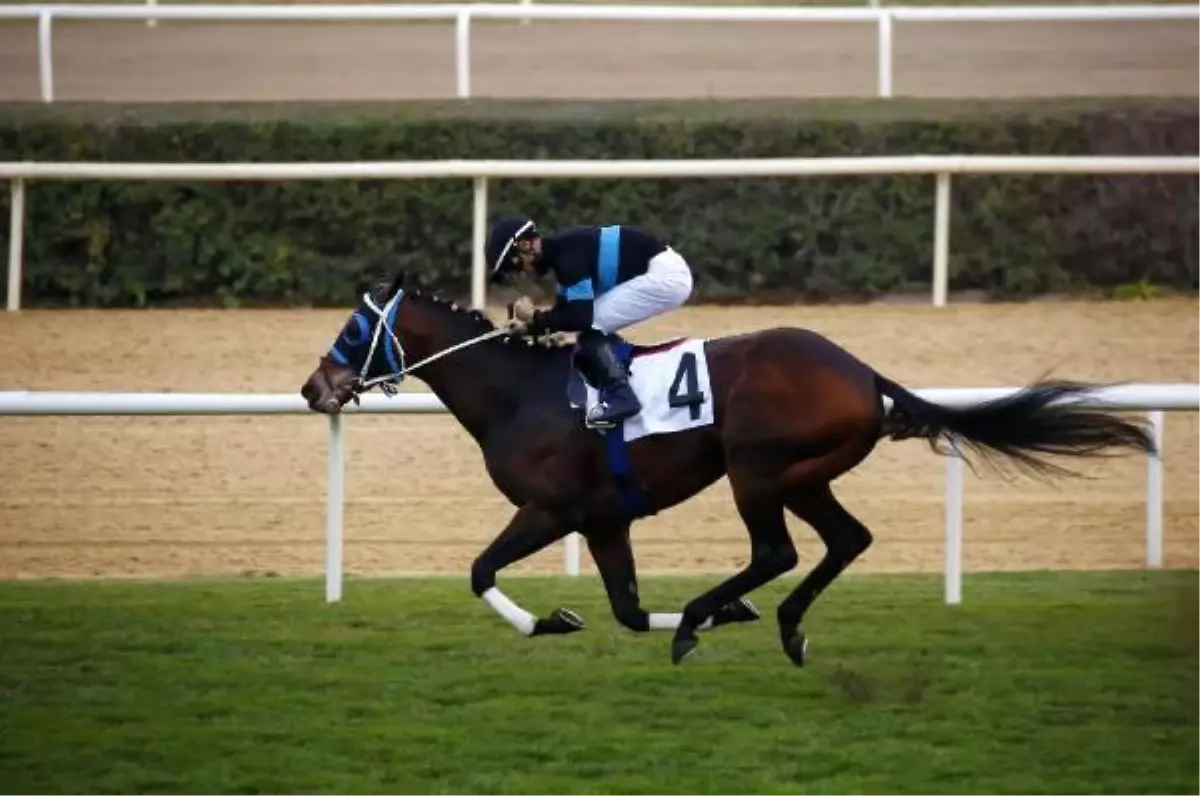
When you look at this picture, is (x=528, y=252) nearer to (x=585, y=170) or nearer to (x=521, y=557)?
(x=521, y=557)

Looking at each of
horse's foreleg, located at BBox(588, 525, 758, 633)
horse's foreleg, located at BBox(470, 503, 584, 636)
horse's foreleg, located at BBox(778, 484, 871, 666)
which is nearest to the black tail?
horse's foreleg, located at BBox(778, 484, 871, 666)

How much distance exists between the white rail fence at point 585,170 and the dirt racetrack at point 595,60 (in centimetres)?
213

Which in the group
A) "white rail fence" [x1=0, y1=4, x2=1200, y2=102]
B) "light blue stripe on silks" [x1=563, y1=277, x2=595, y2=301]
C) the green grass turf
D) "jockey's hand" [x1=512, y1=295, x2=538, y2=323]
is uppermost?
"white rail fence" [x1=0, y1=4, x2=1200, y2=102]

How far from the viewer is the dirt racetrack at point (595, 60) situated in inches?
570

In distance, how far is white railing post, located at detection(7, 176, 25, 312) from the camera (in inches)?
484

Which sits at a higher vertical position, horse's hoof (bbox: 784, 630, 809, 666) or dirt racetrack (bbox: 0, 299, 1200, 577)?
dirt racetrack (bbox: 0, 299, 1200, 577)

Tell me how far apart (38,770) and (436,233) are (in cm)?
714

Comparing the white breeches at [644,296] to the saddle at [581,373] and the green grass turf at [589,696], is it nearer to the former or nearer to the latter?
the saddle at [581,373]

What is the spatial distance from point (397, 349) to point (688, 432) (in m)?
0.89

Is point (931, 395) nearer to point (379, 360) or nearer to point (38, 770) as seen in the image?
point (379, 360)

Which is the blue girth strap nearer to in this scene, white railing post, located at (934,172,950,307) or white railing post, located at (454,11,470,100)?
white railing post, located at (934,172,950,307)

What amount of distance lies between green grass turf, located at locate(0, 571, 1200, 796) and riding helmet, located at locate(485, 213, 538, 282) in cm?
104

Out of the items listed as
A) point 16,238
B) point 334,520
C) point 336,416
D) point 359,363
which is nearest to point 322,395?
point 359,363

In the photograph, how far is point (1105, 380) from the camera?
1070 cm
